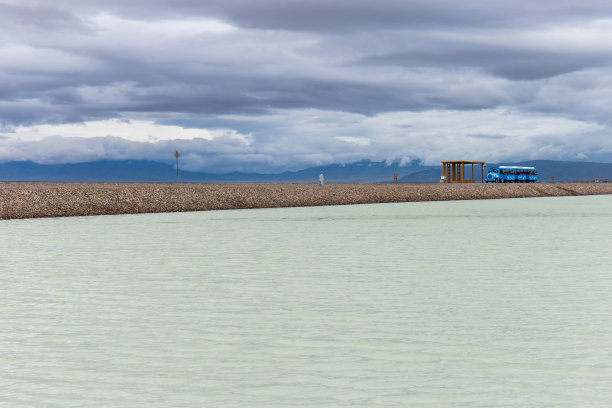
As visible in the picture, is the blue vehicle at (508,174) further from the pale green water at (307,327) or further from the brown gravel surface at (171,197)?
the pale green water at (307,327)

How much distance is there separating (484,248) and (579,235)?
6.29 metres

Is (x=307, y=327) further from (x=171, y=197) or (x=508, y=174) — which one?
(x=508, y=174)

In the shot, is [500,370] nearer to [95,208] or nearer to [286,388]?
[286,388]

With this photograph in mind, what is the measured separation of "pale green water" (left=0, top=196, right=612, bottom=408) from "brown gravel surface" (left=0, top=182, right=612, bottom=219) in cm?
2020

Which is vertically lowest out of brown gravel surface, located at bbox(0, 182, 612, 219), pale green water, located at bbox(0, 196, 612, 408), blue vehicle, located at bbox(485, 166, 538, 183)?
pale green water, located at bbox(0, 196, 612, 408)

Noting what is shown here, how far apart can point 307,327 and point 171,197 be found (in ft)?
121

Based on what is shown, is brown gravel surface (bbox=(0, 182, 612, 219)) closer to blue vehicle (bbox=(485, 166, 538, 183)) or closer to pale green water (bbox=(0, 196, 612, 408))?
pale green water (bbox=(0, 196, 612, 408))

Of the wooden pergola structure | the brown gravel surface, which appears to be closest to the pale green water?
the brown gravel surface

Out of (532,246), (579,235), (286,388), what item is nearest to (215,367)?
(286,388)

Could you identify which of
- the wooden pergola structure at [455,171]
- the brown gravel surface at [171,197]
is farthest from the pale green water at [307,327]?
the wooden pergola structure at [455,171]

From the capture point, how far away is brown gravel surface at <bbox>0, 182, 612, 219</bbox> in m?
38.0

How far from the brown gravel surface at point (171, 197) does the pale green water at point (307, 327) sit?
20198mm

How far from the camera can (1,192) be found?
38.7m

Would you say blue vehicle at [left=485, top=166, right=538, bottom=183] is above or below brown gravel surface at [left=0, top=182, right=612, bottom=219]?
above
